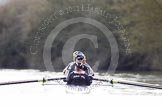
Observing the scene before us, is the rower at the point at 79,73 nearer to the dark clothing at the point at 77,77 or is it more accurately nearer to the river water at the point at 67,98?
the dark clothing at the point at 77,77

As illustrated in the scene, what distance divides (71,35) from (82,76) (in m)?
19.7

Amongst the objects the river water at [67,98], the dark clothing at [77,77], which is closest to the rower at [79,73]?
the dark clothing at [77,77]

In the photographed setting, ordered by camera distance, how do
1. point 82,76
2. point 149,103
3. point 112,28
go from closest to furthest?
point 149,103
point 82,76
point 112,28

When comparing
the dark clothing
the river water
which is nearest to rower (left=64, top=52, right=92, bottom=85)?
the dark clothing

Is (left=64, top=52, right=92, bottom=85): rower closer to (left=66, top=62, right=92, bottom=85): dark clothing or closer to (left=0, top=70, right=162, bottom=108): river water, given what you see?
(left=66, top=62, right=92, bottom=85): dark clothing

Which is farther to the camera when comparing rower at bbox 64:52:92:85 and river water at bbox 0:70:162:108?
rower at bbox 64:52:92:85

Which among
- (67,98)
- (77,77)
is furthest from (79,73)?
(67,98)

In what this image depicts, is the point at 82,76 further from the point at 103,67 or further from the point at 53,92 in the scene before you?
the point at 103,67

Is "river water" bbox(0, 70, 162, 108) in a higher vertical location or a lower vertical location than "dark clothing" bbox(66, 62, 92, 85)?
lower

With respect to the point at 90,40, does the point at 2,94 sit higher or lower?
lower

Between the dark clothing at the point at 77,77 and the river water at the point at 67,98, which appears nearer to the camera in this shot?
the river water at the point at 67,98

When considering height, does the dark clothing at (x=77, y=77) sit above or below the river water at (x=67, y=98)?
above

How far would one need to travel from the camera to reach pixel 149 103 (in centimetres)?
1471

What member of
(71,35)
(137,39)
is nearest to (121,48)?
(137,39)
